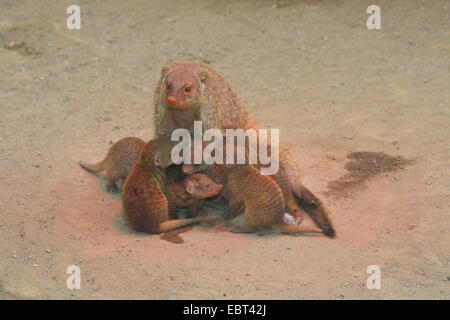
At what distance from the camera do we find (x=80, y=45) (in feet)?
22.5

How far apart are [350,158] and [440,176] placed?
0.84 m

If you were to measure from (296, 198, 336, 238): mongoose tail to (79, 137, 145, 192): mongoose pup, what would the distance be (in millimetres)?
1350

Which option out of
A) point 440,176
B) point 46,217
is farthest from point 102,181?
point 440,176

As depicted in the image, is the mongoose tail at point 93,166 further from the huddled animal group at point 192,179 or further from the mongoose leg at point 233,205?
the mongoose leg at point 233,205

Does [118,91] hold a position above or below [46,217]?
above

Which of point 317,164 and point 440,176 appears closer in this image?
point 440,176

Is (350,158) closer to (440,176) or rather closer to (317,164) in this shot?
(317,164)

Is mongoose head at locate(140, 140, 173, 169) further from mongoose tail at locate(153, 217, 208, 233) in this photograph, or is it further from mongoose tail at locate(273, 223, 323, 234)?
mongoose tail at locate(273, 223, 323, 234)

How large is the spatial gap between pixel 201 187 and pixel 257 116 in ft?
6.19

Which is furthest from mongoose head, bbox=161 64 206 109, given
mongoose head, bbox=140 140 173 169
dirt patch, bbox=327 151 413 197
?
dirt patch, bbox=327 151 413 197

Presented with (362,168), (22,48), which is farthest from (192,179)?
(22,48)

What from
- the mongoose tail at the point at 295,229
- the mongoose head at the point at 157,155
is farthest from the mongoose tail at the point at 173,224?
the mongoose tail at the point at 295,229

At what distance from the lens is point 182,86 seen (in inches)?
158

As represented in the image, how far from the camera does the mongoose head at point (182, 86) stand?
13.1 feet
